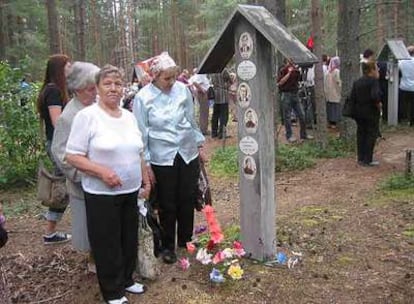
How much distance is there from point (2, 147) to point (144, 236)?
15.5 ft

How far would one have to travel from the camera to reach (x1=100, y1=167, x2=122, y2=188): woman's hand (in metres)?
3.33

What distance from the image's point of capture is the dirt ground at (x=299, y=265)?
386cm

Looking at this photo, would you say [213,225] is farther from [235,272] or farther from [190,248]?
[235,272]

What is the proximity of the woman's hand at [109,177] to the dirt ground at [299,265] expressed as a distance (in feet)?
2.83

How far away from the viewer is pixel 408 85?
11.8 metres

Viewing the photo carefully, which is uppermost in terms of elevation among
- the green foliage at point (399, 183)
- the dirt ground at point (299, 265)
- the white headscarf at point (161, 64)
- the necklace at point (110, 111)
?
the white headscarf at point (161, 64)

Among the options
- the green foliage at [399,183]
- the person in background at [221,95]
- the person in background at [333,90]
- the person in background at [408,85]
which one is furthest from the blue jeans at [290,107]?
the green foliage at [399,183]

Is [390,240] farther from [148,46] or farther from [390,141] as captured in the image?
[148,46]

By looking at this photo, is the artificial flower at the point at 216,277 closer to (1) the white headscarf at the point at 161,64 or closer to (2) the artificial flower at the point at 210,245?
(2) the artificial flower at the point at 210,245

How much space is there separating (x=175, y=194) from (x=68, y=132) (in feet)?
3.53

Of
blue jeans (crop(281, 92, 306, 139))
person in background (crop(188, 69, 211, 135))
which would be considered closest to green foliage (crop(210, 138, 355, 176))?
blue jeans (crop(281, 92, 306, 139))

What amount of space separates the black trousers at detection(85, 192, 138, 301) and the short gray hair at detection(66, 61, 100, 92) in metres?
0.85

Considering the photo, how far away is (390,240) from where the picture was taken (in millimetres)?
4906

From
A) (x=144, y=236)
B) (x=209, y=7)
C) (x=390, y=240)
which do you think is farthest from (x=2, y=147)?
(x=209, y=7)
